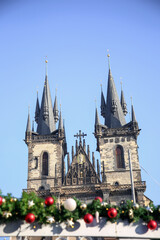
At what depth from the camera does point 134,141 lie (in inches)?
1636

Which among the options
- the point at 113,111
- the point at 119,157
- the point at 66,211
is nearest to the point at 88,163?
the point at 119,157

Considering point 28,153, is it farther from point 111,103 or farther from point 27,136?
point 111,103

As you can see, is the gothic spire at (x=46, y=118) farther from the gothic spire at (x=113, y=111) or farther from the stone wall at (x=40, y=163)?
the gothic spire at (x=113, y=111)

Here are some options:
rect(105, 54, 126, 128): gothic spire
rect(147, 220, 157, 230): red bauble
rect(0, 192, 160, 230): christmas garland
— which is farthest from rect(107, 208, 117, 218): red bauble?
rect(105, 54, 126, 128): gothic spire

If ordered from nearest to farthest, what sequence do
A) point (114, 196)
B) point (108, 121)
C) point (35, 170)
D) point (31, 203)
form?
point (31, 203) < point (114, 196) < point (35, 170) < point (108, 121)

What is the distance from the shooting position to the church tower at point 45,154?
39.6 metres

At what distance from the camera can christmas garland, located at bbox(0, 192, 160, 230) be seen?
1119 cm

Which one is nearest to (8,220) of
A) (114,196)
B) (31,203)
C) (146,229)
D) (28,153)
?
(31,203)

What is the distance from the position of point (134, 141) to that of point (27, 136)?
1354 centimetres

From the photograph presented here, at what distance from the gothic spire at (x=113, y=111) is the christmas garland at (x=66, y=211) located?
3214 cm

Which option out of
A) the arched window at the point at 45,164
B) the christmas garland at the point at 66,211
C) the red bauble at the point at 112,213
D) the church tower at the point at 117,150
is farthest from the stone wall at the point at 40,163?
the red bauble at the point at 112,213

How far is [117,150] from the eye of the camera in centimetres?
4122

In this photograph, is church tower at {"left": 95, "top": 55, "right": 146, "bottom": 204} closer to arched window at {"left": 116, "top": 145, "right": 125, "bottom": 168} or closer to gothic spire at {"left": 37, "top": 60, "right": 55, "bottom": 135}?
arched window at {"left": 116, "top": 145, "right": 125, "bottom": 168}

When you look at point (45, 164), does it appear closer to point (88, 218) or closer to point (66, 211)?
point (66, 211)
